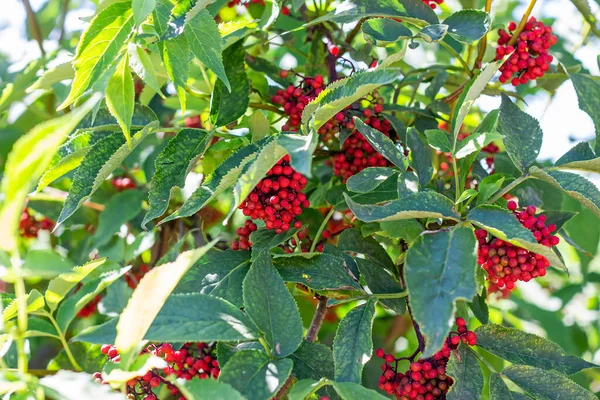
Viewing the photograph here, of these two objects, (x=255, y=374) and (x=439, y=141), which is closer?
(x=255, y=374)

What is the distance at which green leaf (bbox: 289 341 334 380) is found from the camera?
1096 millimetres

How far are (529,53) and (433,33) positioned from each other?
15.1 inches

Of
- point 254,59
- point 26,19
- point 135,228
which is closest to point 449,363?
point 254,59

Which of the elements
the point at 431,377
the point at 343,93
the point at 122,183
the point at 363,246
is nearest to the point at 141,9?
the point at 343,93

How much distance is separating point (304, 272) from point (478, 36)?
1.74ft

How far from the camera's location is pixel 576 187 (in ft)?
3.62

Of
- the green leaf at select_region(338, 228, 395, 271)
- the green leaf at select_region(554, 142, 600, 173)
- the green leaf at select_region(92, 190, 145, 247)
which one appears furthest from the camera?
the green leaf at select_region(92, 190, 145, 247)

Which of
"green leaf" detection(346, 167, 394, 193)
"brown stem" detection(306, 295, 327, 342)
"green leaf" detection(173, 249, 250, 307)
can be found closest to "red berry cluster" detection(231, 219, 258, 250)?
"green leaf" detection(173, 249, 250, 307)

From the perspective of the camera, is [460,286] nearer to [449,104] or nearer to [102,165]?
[102,165]

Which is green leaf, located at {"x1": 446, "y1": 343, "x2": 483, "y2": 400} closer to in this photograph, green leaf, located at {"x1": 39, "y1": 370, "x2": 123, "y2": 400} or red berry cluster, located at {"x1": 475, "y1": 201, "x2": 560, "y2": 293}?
red berry cluster, located at {"x1": 475, "y1": 201, "x2": 560, "y2": 293}

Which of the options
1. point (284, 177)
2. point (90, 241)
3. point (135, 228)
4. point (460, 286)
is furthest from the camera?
point (135, 228)

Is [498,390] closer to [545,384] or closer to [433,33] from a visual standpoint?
[545,384]

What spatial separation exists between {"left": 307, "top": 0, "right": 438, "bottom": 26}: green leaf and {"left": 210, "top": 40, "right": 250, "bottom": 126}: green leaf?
6.6 inches

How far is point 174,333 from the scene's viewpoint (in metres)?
0.92
